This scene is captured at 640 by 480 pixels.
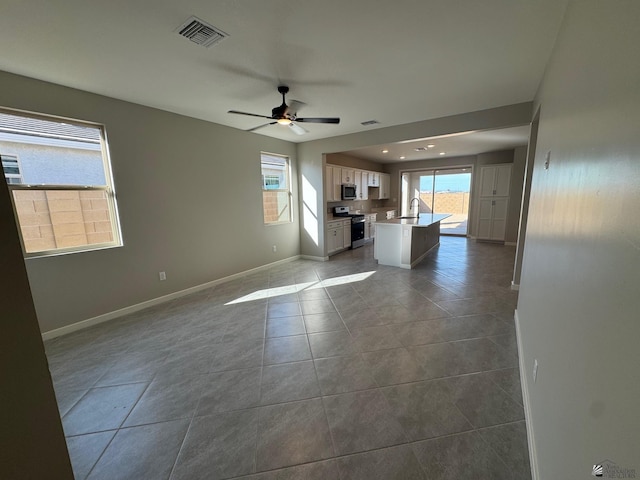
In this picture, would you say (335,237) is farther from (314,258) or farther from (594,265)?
(594,265)

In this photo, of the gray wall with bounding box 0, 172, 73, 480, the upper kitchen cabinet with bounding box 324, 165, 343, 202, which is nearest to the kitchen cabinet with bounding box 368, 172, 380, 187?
the upper kitchen cabinet with bounding box 324, 165, 343, 202

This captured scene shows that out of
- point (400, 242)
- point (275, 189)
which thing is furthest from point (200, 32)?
point (400, 242)

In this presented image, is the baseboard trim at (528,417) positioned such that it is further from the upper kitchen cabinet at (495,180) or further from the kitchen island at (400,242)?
the upper kitchen cabinet at (495,180)

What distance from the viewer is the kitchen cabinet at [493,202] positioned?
7.37 meters

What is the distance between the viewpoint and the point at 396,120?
168 inches

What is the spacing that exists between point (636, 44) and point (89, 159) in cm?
433

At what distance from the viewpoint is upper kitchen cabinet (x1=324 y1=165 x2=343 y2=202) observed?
256 inches

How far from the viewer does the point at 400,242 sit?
203 inches

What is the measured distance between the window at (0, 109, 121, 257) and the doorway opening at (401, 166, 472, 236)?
8.57 metres

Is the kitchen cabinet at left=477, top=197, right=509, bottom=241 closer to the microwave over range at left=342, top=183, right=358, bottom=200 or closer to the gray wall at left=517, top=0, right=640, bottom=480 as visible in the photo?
the microwave over range at left=342, top=183, right=358, bottom=200

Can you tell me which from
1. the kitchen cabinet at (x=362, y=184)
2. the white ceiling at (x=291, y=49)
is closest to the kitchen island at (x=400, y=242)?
the white ceiling at (x=291, y=49)

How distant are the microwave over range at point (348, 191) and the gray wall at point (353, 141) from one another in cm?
Result: 143

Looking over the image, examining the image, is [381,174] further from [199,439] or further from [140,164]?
[199,439]

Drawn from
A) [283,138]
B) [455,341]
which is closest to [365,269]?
[455,341]
